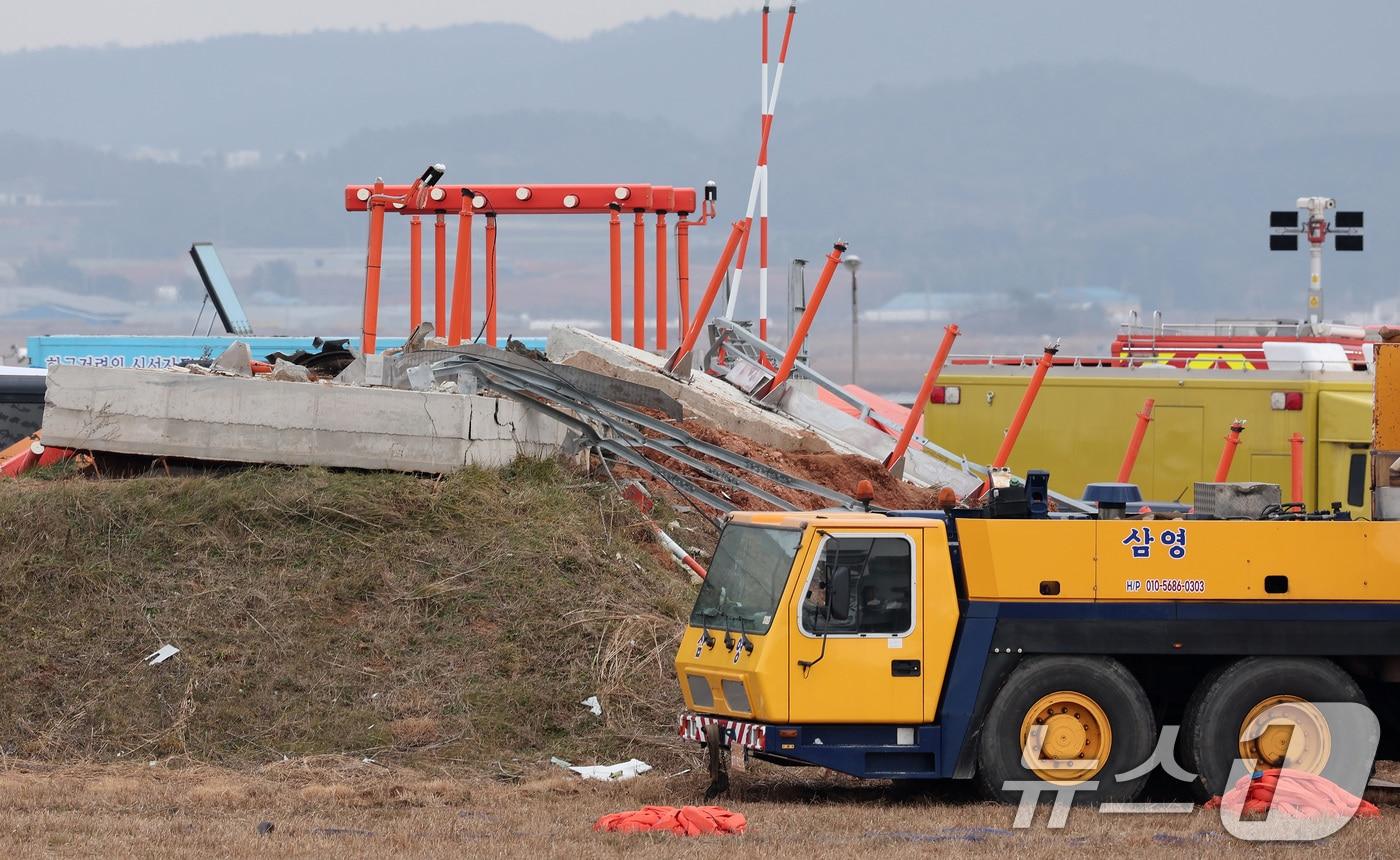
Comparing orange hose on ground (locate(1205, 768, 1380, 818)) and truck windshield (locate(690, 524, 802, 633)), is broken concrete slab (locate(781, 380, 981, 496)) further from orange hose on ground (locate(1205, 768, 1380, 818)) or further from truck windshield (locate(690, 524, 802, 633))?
orange hose on ground (locate(1205, 768, 1380, 818))

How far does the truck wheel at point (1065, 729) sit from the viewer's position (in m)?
12.5

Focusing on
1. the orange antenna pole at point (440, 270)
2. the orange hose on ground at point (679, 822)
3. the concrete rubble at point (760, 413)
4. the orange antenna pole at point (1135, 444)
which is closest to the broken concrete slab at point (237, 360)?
the concrete rubble at point (760, 413)

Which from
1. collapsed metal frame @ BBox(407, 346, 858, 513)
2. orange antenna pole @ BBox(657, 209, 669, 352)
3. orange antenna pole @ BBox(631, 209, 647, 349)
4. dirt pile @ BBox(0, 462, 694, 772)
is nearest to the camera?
dirt pile @ BBox(0, 462, 694, 772)

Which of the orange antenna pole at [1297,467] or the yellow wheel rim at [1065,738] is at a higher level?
the orange antenna pole at [1297,467]

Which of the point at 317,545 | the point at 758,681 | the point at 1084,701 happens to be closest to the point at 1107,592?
the point at 1084,701

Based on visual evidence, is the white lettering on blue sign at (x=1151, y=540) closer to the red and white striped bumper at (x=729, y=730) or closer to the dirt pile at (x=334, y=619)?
the red and white striped bumper at (x=729, y=730)

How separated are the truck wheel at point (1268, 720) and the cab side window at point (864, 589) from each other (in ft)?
7.01

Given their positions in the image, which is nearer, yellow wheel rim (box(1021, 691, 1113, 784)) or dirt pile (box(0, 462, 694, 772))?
yellow wheel rim (box(1021, 691, 1113, 784))

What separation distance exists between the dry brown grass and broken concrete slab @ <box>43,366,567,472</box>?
150 inches

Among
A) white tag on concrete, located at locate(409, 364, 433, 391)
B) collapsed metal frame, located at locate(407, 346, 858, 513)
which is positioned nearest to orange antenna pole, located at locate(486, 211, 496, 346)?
collapsed metal frame, located at locate(407, 346, 858, 513)

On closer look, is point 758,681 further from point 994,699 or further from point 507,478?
point 507,478

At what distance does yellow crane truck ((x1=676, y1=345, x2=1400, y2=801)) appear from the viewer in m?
12.4

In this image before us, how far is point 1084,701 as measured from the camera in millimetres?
12570

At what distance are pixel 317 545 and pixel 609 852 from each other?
5973mm
